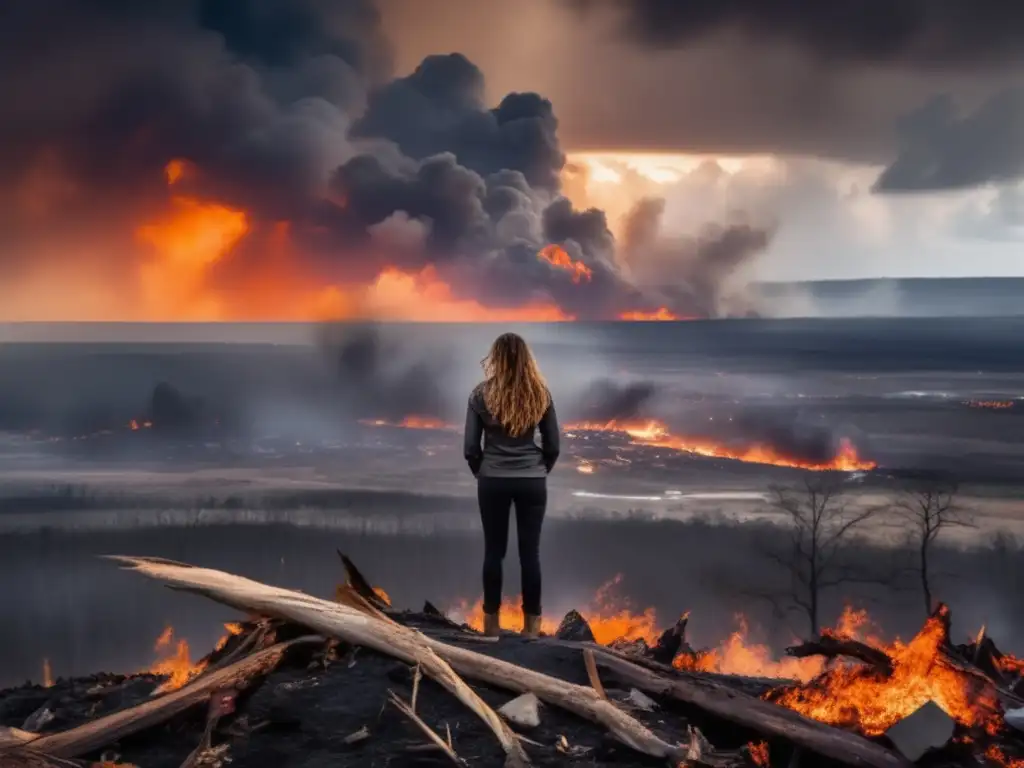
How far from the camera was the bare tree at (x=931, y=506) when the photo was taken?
33.7m

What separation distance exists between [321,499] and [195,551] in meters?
21.9

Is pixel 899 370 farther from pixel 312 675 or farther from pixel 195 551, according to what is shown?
pixel 195 551

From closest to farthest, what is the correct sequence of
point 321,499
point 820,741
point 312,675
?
point 820,741
point 312,675
point 321,499

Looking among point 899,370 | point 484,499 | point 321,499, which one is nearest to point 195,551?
point 321,499

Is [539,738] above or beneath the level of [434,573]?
above

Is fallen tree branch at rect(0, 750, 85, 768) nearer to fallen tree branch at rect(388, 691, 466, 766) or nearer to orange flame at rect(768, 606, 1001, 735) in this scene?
fallen tree branch at rect(388, 691, 466, 766)

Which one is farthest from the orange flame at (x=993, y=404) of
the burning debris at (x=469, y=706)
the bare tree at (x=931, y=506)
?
the burning debris at (x=469, y=706)

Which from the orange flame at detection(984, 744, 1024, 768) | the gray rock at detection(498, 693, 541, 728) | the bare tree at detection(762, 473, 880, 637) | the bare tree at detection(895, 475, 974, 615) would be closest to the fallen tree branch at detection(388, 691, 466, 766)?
the gray rock at detection(498, 693, 541, 728)

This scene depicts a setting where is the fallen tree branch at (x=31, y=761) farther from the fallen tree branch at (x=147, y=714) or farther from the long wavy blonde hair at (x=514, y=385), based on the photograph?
the long wavy blonde hair at (x=514, y=385)

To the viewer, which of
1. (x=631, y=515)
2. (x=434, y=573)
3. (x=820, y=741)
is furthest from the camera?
(x=631, y=515)

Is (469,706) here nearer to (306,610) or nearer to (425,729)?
(425,729)

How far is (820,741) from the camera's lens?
5.41 m

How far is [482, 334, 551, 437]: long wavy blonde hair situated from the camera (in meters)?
6.58

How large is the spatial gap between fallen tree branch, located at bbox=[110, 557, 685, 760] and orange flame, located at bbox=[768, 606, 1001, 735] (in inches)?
61.9
